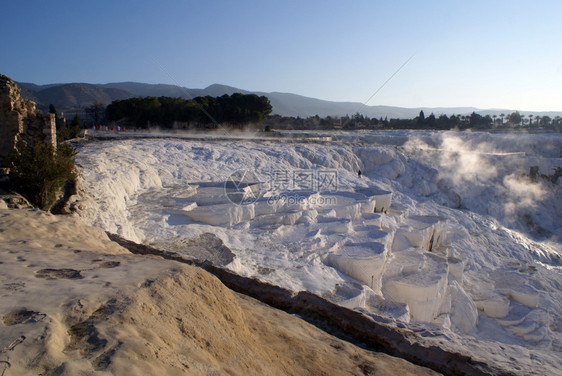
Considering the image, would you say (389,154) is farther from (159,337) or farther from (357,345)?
(159,337)

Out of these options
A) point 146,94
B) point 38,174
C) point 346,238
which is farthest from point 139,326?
point 146,94

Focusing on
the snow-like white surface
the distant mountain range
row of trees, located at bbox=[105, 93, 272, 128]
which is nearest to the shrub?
the snow-like white surface

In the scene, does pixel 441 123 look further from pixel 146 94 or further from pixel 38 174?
pixel 146 94

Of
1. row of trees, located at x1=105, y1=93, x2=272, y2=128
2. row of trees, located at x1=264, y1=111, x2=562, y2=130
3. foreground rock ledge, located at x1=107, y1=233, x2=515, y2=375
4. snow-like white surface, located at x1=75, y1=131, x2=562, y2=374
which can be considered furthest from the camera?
row of trees, located at x1=264, y1=111, x2=562, y2=130

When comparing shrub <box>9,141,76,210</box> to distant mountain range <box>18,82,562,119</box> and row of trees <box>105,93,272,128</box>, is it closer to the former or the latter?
row of trees <box>105,93,272,128</box>

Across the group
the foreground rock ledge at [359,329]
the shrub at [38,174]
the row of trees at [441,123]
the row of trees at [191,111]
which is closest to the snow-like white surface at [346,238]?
the foreground rock ledge at [359,329]

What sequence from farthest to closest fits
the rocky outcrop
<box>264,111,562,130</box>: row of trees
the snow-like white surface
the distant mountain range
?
the distant mountain range, <box>264,111,562,130</box>: row of trees, the rocky outcrop, the snow-like white surface

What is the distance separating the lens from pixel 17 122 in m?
6.02

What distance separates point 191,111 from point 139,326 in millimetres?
21804

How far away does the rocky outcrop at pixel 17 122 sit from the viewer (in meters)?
5.92

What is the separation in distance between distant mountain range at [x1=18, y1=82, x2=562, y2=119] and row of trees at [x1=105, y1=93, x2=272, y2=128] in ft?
76.3

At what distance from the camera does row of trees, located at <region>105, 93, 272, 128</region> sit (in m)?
22.3

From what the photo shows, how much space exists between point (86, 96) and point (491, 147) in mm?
62326

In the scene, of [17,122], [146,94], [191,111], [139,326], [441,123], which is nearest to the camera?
[139,326]
